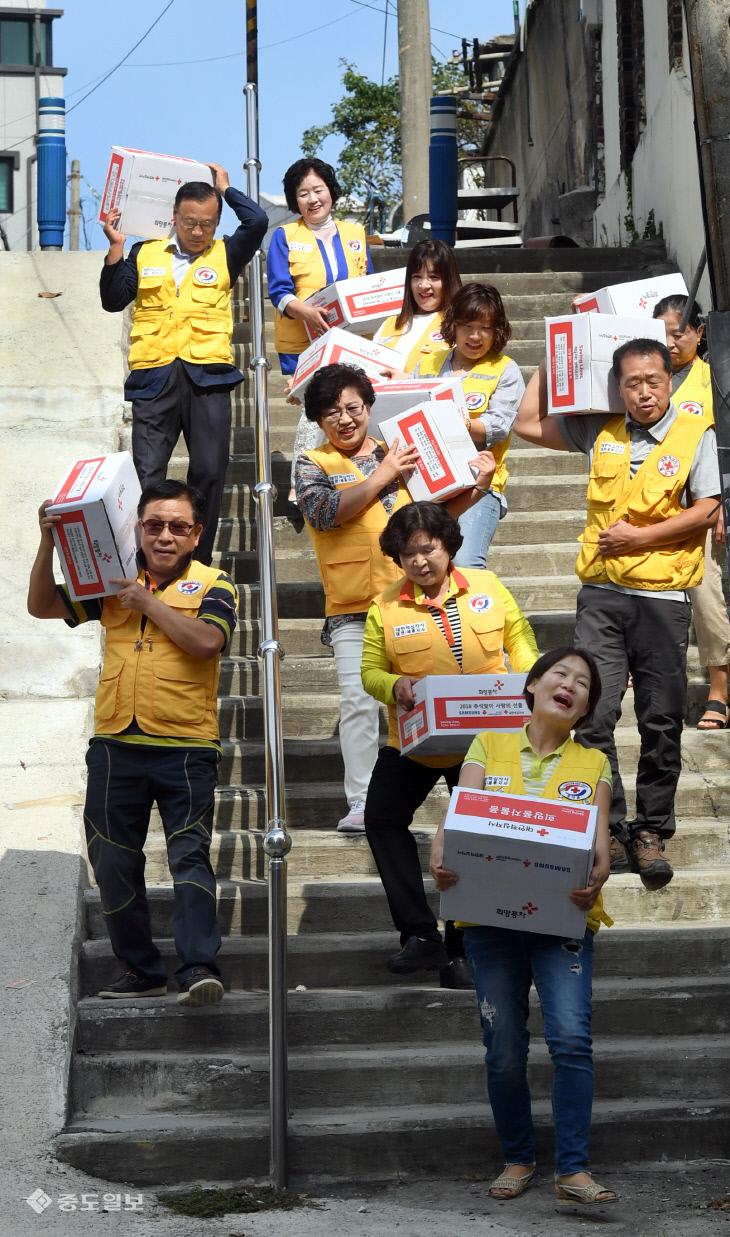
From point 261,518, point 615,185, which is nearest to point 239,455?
point 261,518

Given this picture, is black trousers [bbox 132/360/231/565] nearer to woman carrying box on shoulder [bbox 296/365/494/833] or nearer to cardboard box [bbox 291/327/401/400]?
cardboard box [bbox 291/327/401/400]

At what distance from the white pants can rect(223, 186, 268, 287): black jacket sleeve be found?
2.01 m

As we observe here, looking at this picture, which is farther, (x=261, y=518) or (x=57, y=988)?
(x=261, y=518)

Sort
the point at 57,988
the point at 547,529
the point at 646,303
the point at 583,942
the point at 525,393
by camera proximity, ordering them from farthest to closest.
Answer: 1. the point at 547,529
2. the point at 646,303
3. the point at 525,393
4. the point at 57,988
5. the point at 583,942

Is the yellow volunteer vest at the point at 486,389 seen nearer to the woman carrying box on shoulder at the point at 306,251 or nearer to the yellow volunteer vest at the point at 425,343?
the yellow volunteer vest at the point at 425,343

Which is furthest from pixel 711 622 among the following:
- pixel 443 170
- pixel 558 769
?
pixel 443 170

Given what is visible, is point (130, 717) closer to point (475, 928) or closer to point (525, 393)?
point (475, 928)

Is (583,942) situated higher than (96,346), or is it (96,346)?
(96,346)

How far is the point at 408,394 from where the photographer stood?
18.1ft

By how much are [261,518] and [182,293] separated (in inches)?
48.4

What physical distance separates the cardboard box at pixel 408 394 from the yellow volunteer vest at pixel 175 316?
104 cm

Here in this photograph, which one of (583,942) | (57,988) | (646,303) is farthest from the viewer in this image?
(646,303)

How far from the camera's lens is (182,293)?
6332 mm

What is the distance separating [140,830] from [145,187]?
310 centimetres
